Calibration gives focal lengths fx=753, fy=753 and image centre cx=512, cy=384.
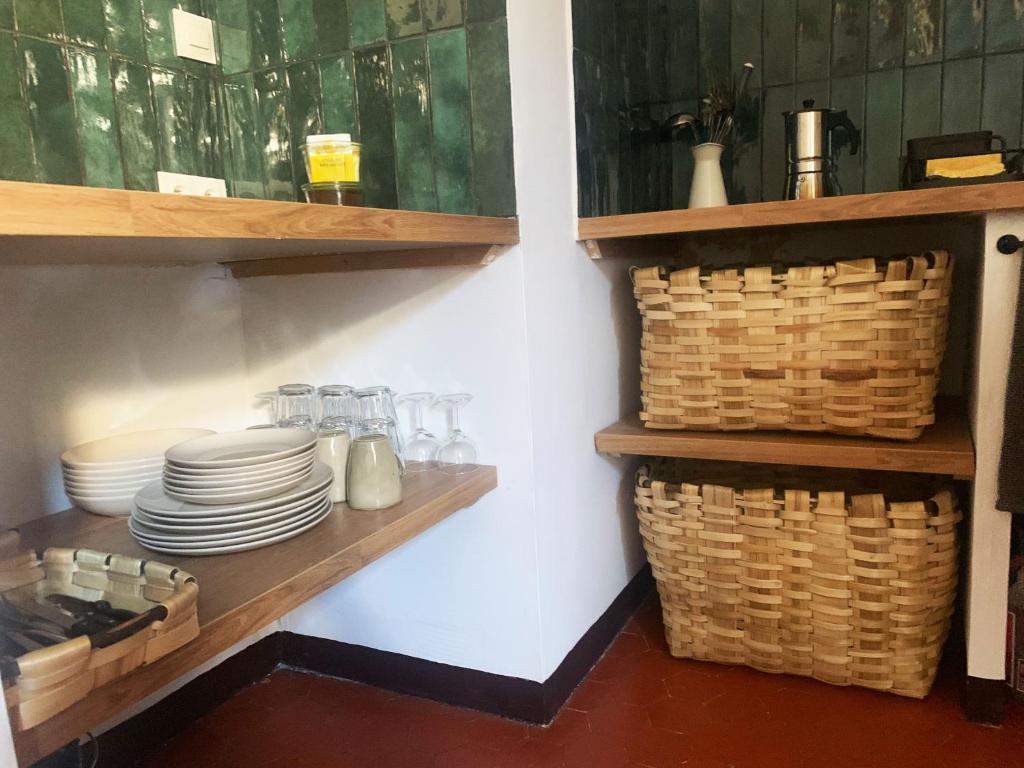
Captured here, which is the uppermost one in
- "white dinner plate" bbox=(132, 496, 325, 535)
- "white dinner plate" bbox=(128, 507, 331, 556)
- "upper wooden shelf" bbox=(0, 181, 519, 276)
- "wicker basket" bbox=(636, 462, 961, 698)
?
"upper wooden shelf" bbox=(0, 181, 519, 276)

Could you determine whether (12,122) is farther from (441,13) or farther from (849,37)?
(849,37)

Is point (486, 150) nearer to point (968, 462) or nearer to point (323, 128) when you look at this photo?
point (323, 128)

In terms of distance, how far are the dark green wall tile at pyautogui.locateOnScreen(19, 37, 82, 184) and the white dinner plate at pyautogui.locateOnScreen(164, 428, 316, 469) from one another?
55cm

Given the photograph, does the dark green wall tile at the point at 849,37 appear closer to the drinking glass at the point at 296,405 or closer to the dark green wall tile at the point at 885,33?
the dark green wall tile at the point at 885,33

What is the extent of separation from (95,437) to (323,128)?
0.76m

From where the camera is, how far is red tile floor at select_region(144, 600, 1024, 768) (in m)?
1.42

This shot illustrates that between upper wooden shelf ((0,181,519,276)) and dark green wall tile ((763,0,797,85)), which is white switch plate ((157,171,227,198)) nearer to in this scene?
upper wooden shelf ((0,181,519,276))

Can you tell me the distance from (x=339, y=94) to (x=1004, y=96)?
1.51m

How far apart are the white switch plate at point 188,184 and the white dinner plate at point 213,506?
0.63m

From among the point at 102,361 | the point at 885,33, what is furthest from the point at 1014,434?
the point at 102,361

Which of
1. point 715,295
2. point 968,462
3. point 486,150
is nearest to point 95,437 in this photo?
point 486,150

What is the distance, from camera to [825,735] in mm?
1466

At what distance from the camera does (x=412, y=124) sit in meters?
1.47

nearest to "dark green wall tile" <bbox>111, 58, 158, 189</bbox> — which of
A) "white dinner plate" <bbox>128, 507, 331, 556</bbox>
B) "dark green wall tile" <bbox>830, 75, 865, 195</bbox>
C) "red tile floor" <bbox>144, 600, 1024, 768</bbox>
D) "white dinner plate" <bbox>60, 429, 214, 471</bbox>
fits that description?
"white dinner plate" <bbox>60, 429, 214, 471</bbox>
